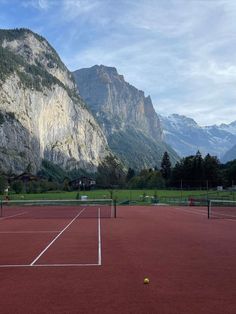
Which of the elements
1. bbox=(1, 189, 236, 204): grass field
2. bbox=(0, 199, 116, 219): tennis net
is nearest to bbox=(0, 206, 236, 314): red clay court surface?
bbox=(0, 199, 116, 219): tennis net

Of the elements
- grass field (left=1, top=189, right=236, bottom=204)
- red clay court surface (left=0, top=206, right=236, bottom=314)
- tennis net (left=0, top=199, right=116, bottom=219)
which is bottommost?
red clay court surface (left=0, top=206, right=236, bottom=314)

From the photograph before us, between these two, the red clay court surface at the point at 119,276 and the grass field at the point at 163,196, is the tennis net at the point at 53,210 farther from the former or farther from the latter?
the red clay court surface at the point at 119,276

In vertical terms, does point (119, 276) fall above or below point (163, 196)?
below

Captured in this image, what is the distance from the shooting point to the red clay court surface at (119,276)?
8656mm

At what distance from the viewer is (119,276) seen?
1158cm

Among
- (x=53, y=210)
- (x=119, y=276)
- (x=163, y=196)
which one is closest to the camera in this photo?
(x=119, y=276)

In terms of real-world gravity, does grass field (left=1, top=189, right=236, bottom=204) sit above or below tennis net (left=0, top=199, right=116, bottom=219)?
above

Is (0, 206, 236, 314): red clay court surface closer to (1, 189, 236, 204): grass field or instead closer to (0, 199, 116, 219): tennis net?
(0, 199, 116, 219): tennis net

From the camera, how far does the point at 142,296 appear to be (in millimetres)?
9320

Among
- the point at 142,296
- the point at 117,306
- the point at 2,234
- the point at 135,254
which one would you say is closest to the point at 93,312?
the point at 117,306

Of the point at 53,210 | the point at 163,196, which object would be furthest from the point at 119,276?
the point at 163,196

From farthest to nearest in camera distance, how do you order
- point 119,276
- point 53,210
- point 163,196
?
1. point 163,196
2. point 53,210
3. point 119,276

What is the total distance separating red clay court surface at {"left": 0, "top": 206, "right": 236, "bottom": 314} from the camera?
8.66 meters

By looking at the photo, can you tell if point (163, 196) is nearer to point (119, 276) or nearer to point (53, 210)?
point (53, 210)
